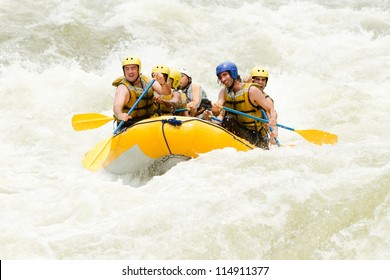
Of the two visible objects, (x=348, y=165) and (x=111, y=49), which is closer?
(x=348, y=165)

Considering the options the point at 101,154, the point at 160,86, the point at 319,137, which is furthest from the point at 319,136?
the point at 101,154

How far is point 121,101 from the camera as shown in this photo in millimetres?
6453

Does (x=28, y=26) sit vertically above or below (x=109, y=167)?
above

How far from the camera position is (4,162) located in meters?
7.19

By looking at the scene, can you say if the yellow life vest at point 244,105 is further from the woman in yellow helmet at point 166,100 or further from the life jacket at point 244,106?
the woman in yellow helmet at point 166,100

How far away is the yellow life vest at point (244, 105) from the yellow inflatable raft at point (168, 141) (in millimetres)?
389

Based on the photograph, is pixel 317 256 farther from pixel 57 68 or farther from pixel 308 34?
pixel 308 34

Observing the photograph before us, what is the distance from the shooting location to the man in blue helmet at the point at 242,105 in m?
6.31

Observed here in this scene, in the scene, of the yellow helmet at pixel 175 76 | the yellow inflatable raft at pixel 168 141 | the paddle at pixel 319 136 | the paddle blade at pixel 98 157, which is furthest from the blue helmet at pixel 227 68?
the paddle blade at pixel 98 157

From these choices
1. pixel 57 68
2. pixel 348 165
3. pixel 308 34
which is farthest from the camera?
pixel 308 34

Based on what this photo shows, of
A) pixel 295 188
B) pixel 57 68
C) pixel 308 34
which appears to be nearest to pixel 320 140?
pixel 295 188

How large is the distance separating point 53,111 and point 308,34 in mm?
6165

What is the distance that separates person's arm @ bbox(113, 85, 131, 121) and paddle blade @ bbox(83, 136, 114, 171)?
1.01 feet

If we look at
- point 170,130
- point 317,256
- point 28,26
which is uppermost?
point 28,26
